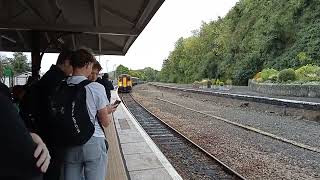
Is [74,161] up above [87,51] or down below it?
below

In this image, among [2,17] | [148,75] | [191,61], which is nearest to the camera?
[2,17]

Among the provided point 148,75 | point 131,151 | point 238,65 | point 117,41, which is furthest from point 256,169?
point 148,75

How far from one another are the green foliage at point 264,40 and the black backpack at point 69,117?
3611cm

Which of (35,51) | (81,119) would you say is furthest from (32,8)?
(81,119)

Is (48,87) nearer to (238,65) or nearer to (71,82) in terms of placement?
(71,82)

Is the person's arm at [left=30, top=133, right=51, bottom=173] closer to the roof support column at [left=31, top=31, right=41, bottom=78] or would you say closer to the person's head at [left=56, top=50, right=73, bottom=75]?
the person's head at [left=56, top=50, right=73, bottom=75]

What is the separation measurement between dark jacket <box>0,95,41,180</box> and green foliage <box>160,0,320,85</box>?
37422mm

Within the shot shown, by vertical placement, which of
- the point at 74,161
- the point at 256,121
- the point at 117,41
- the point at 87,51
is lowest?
the point at 256,121

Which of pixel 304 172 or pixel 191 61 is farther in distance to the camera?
pixel 191 61

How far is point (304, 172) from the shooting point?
864 centimetres

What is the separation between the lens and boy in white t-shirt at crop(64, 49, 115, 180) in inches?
121

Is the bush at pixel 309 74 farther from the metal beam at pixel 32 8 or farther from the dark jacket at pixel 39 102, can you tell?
the dark jacket at pixel 39 102

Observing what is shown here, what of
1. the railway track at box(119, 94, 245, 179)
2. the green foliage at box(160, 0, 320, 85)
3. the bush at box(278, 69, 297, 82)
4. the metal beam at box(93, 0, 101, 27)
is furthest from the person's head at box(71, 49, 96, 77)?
the green foliage at box(160, 0, 320, 85)

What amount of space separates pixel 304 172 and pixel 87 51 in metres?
6.88
